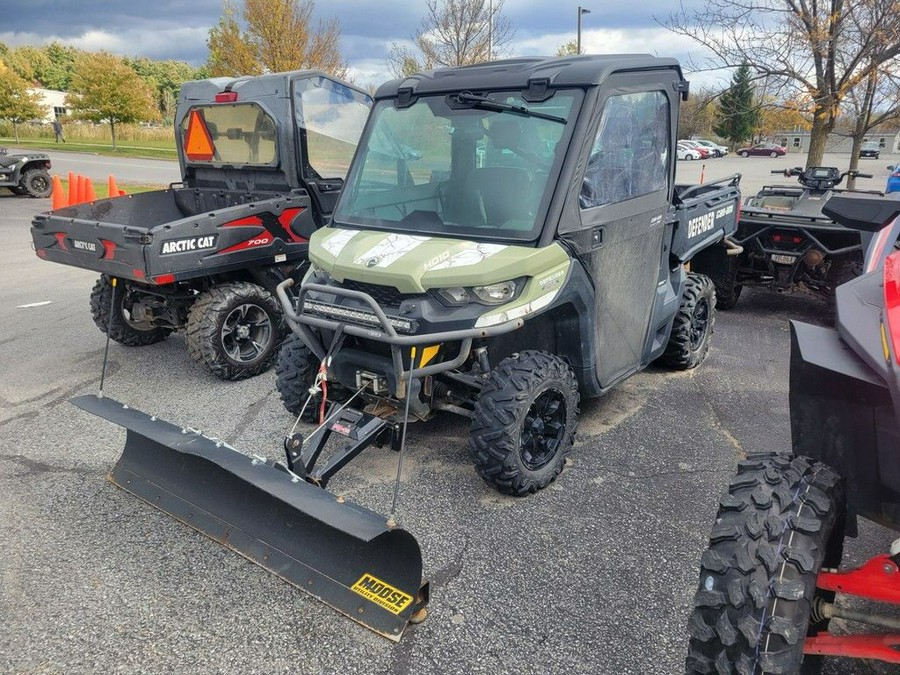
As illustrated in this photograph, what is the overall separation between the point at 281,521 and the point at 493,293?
1538mm

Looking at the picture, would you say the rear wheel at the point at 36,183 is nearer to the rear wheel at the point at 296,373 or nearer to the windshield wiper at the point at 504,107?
the rear wheel at the point at 296,373

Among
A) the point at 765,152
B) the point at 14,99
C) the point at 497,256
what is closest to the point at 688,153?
the point at 765,152

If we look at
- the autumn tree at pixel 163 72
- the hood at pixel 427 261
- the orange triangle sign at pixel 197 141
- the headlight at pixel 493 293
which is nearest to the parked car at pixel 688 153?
the orange triangle sign at pixel 197 141

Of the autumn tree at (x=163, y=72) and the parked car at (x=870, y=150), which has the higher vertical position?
the autumn tree at (x=163, y=72)

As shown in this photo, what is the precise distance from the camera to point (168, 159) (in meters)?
33.0

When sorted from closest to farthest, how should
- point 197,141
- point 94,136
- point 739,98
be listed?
1. point 197,141
2. point 739,98
3. point 94,136

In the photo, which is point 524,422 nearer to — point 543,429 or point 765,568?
point 543,429

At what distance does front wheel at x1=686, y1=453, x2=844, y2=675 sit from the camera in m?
1.92

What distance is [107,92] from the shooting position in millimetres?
36344

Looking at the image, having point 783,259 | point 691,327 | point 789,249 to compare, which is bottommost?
point 691,327

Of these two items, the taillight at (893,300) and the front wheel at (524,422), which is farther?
the front wheel at (524,422)

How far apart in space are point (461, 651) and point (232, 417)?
112 inches

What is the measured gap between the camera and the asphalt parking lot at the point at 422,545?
275 centimetres

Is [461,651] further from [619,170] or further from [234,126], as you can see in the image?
[234,126]
